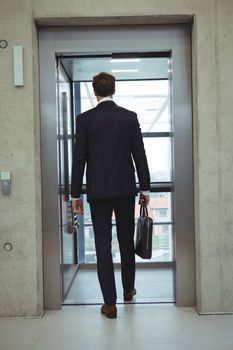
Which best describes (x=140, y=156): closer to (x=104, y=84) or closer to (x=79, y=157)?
(x=79, y=157)

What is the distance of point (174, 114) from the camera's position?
3.22 m

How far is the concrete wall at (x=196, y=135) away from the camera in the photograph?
120 inches

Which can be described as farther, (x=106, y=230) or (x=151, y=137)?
(x=151, y=137)

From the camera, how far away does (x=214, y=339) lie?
2.63 metres

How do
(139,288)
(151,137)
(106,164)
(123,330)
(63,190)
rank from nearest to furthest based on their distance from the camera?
(123,330), (106,164), (63,190), (139,288), (151,137)

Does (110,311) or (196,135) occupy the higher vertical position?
(196,135)

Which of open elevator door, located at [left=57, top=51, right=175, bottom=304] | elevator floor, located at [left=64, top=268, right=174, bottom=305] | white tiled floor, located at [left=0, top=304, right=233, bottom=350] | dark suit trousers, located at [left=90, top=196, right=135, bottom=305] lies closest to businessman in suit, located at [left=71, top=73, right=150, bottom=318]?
dark suit trousers, located at [left=90, top=196, right=135, bottom=305]

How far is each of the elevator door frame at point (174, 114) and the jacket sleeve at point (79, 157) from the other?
25 cm

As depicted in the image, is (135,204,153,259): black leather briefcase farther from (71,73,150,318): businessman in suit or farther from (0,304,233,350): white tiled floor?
(0,304,233,350): white tiled floor

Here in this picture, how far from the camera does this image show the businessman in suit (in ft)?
9.89

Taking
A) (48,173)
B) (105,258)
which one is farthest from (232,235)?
(48,173)

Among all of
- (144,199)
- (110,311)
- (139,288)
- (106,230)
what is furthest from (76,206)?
(139,288)

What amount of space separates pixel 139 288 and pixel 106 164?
1.45m

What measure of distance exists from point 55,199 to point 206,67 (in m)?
1.45
